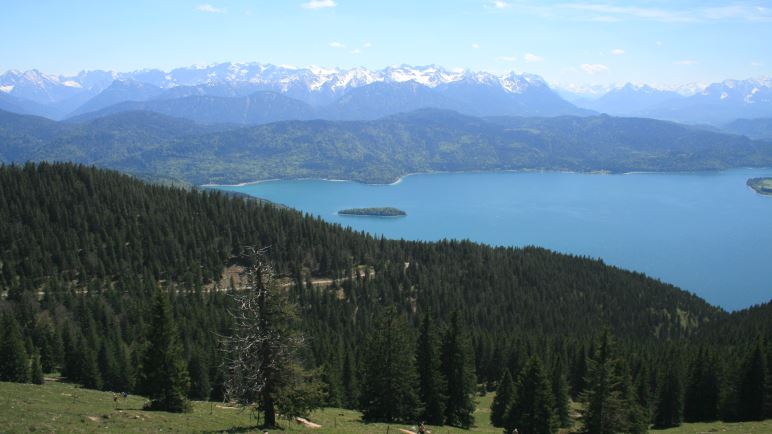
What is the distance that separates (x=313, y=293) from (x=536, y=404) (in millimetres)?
83493

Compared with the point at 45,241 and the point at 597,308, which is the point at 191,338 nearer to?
the point at 45,241

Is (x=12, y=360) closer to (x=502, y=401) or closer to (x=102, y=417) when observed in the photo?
(x=102, y=417)

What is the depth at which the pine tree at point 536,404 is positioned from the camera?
44.6 meters

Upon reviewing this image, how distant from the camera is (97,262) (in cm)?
11881

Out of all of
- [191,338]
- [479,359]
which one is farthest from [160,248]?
[479,359]

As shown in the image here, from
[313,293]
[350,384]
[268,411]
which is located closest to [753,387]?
[350,384]

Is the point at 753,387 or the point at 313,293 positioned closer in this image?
the point at 753,387

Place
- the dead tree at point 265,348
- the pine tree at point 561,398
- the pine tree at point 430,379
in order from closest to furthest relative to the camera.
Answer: the dead tree at point 265,348
the pine tree at point 430,379
the pine tree at point 561,398

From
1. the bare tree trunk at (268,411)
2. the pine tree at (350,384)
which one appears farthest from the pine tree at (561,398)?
the bare tree trunk at (268,411)

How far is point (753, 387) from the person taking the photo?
57.0m

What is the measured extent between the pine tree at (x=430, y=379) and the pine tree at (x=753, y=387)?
109 ft

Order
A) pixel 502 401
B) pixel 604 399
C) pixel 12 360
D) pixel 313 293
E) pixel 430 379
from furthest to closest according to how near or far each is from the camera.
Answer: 1. pixel 313 293
2. pixel 502 401
3. pixel 12 360
4. pixel 430 379
5. pixel 604 399

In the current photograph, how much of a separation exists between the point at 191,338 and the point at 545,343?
54.2 meters

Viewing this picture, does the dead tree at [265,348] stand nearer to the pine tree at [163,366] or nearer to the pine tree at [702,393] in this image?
the pine tree at [163,366]
